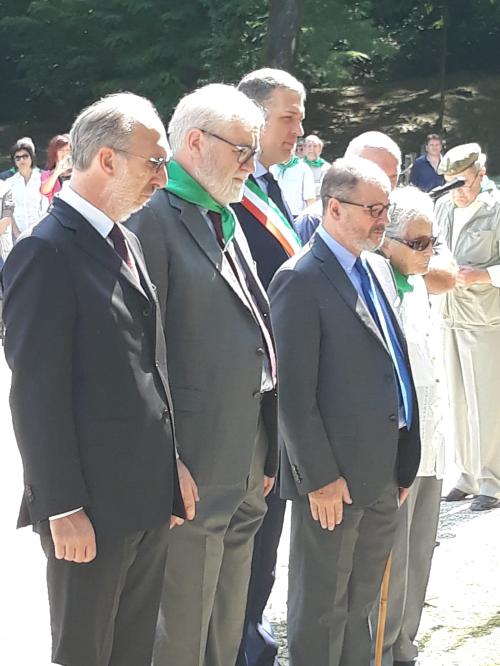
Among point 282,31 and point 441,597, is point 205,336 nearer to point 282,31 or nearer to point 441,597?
point 441,597

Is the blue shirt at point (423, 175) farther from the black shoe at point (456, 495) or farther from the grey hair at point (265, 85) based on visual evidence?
the grey hair at point (265, 85)

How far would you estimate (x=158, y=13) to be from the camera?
27891mm

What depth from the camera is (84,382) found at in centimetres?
299

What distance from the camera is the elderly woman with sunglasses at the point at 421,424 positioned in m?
4.13

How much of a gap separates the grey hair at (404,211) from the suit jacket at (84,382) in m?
1.25

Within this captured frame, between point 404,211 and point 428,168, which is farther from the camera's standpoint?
point 428,168

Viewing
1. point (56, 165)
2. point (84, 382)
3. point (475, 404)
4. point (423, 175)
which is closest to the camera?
point (84, 382)

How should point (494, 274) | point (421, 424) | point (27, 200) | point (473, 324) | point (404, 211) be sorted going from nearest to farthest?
point (404, 211), point (421, 424), point (494, 274), point (473, 324), point (27, 200)

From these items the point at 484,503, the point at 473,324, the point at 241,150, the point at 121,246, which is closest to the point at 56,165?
the point at 473,324

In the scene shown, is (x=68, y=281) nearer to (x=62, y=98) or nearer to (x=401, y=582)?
(x=401, y=582)

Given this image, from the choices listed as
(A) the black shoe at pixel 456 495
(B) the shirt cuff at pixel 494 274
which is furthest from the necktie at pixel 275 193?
(A) the black shoe at pixel 456 495

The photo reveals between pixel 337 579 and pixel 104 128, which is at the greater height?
pixel 104 128

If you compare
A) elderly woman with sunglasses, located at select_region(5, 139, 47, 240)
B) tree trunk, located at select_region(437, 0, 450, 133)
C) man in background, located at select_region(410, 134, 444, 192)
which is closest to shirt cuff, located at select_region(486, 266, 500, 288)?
elderly woman with sunglasses, located at select_region(5, 139, 47, 240)

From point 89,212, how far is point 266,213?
137 centimetres
